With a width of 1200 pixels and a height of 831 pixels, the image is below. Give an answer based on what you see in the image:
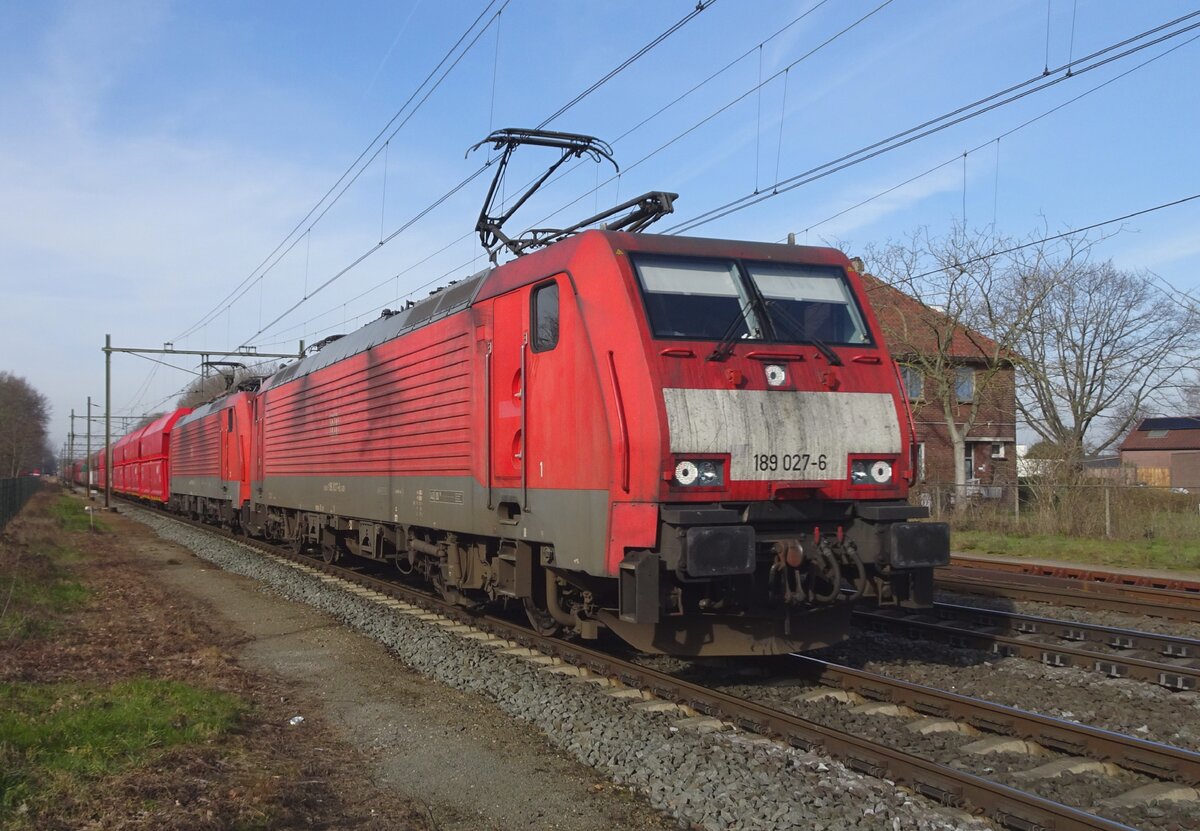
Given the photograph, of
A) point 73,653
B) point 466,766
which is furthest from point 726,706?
point 73,653

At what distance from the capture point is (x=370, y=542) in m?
12.8

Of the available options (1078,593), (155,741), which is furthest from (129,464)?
(155,741)

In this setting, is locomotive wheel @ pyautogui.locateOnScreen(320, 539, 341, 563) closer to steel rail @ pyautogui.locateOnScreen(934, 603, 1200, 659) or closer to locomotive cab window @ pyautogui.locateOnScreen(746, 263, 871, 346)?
steel rail @ pyautogui.locateOnScreen(934, 603, 1200, 659)

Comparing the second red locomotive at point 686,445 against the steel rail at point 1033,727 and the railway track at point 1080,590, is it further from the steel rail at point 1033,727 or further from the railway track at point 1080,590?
the railway track at point 1080,590

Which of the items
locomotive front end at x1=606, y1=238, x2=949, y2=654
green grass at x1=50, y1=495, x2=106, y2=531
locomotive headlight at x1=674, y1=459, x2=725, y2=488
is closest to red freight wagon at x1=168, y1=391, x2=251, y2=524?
green grass at x1=50, y1=495, x2=106, y2=531

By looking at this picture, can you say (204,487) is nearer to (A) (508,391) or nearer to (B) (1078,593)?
(A) (508,391)

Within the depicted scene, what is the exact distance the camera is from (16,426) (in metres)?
70.7

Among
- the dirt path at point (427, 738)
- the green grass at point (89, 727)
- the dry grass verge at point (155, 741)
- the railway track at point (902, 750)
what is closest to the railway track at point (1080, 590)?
the railway track at point (902, 750)

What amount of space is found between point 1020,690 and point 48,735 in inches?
266

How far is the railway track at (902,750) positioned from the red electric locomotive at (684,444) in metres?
0.35

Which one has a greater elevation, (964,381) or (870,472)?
(964,381)

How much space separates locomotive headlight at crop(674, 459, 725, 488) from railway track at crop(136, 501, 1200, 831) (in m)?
1.50

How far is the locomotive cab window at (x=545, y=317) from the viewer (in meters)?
7.67

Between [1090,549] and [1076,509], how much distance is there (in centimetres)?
238
